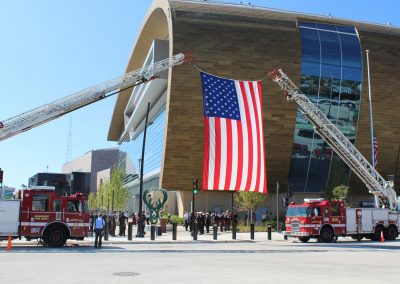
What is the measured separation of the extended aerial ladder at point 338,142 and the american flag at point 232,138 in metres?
4.04

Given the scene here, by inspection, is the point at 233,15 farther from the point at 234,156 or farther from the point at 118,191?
the point at 118,191

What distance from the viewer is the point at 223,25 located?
5328cm

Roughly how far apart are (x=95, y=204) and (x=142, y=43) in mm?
45385

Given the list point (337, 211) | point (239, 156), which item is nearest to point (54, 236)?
point (239, 156)

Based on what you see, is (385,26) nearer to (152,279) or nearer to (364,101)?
(364,101)

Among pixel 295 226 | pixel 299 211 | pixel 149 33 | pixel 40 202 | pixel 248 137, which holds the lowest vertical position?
pixel 295 226

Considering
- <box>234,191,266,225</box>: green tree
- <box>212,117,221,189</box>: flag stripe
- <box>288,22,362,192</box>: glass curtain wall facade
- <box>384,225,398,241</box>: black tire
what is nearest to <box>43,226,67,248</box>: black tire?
Result: <box>212,117,221,189</box>: flag stripe

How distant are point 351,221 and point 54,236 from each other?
17644 millimetres

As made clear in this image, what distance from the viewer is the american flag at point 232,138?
82.6 feet

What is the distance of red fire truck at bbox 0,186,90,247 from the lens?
23422mm

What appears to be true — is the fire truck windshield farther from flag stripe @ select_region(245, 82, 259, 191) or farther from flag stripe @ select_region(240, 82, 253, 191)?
flag stripe @ select_region(240, 82, 253, 191)

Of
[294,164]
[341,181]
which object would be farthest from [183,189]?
[341,181]

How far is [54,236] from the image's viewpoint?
78.8 ft

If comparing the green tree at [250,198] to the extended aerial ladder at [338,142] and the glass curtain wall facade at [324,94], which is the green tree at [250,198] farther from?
the extended aerial ladder at [338,142]
